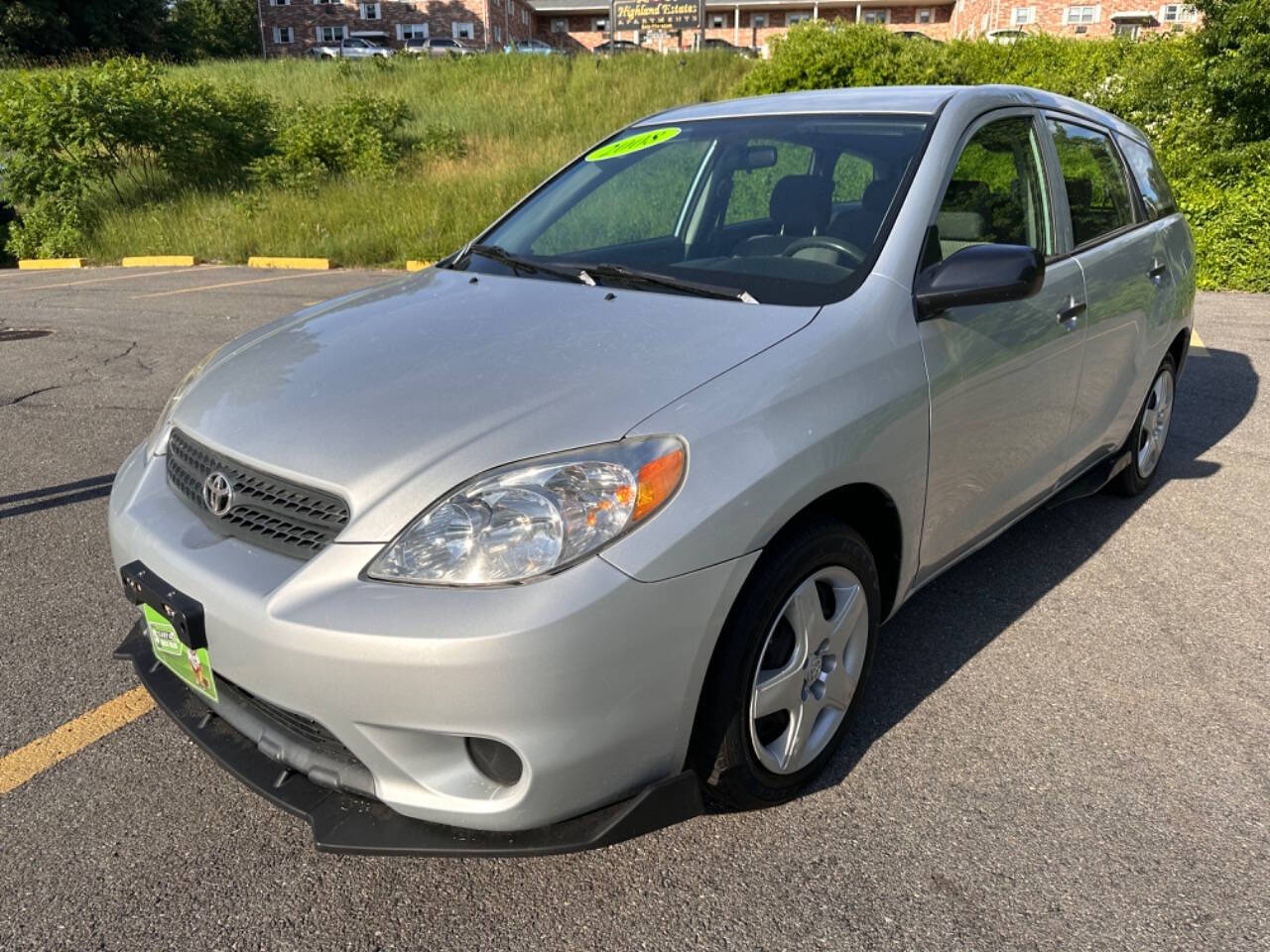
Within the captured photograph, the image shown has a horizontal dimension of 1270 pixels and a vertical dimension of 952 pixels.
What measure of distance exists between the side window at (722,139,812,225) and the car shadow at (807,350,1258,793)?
148cm

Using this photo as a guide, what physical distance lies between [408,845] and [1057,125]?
3.28 meters

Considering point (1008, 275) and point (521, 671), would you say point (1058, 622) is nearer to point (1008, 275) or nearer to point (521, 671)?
point (1008, 275)

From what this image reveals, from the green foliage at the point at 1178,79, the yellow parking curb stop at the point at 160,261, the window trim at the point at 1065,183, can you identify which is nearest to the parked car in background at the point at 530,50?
the green foliage at the point at 1178,79

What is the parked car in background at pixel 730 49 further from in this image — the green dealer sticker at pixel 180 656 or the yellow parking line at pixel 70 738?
the green dealer sticker at pixel 180 656

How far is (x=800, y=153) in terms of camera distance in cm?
312

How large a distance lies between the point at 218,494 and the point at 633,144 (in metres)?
2.14

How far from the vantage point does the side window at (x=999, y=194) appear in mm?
2902

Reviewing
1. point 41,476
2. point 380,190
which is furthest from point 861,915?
point 380,190

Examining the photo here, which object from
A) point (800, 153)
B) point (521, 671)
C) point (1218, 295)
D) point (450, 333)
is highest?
point (800, 153)

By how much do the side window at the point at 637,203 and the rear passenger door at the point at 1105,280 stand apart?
1315 millimetres

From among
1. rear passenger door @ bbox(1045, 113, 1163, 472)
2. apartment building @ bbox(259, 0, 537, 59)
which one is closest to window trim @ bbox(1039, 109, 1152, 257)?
rear passenger door @ bbox(1045, 113, 1163, 472)

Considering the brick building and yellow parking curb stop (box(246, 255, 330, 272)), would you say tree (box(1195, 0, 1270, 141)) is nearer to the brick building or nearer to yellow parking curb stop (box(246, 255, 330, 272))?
yellow parking curb stop (box(246, 255, 330, 272))

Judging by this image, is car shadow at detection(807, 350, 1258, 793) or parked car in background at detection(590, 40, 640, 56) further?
parked car in background at detection(590, 40, 640, 56)

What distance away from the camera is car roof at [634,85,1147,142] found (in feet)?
10.1
